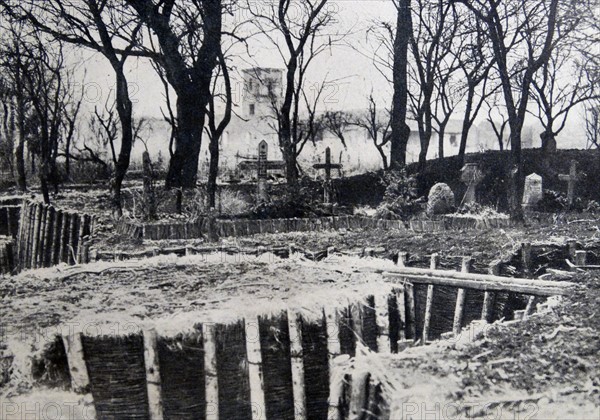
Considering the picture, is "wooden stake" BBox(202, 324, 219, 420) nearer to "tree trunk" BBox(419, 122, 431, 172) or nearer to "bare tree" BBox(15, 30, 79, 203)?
"bare tree" BBox(15, 30, 79, 203)

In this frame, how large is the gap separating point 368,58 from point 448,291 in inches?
708

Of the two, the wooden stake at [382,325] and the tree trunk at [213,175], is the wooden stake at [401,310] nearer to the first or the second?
the wooden stake at [382,325]

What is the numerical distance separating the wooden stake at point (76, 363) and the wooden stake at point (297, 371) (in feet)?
5.51

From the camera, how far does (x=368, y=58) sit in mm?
23609

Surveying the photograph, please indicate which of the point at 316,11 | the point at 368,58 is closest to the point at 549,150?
the point at 368,58

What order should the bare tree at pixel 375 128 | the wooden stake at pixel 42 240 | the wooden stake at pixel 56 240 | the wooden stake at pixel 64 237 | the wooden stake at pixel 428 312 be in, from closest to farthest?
the wooden stake at pixel 428 312, the wooden stake at pixel 64 237, the wooden stake at pixel 56 240, the wooden stake at pixel 42 240, the bare tree at pixel 375 128

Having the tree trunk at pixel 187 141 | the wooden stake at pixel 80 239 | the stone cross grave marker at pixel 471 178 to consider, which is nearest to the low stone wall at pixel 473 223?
the stone cross grave marker at pixel 471 178

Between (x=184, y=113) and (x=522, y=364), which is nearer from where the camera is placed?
(x=522, y=364)

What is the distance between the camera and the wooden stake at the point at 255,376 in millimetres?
5023

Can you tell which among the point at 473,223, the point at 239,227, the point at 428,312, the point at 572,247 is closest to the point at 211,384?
the point at 428,312

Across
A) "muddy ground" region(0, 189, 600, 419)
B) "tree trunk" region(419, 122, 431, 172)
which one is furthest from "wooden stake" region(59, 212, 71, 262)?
"tree trunk" region(419, 122, 431, 172)

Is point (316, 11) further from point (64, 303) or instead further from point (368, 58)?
point (64, 303)

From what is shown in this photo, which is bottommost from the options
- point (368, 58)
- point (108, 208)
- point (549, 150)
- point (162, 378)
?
point (162, 378)

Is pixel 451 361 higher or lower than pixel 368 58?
lower
